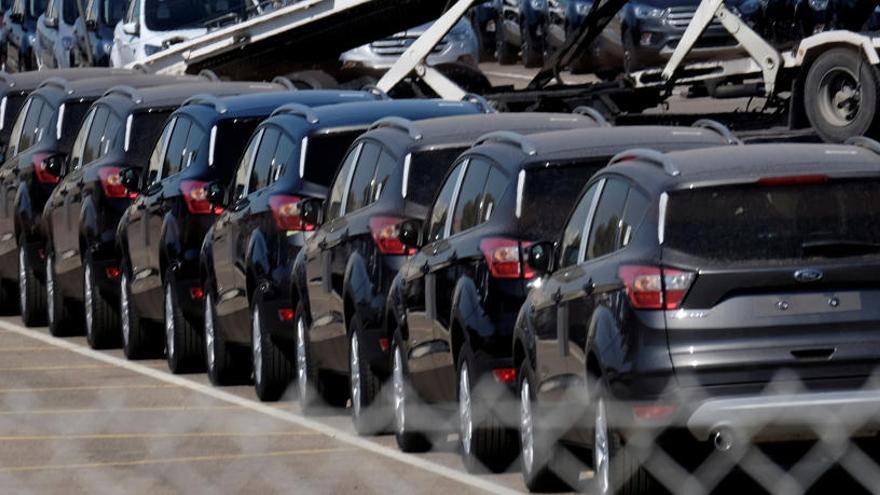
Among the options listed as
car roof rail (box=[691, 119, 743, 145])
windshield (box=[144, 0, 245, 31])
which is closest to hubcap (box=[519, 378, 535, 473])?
car roof rail (box=[691, 119, 743, 145])

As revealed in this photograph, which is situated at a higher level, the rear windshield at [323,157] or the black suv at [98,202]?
the rear windshield at [323,157]

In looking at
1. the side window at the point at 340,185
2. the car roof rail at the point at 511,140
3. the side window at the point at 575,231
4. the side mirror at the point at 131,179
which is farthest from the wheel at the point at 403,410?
the side mirror at the point at 131,179

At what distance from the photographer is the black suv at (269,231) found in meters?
15.9

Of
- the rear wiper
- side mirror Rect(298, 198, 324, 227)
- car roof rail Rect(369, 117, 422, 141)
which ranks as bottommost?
side mirror Rect(298, 198, 324, 227)

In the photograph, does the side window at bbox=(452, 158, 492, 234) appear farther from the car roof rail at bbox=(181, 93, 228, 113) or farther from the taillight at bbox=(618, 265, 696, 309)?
the car roof rail at bbox=(181, 93, 228, 113)

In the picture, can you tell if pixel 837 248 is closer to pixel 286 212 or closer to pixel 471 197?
pixel 471 197

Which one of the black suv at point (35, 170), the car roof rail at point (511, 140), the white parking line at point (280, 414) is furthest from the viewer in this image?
the black suv at point (35, 170)

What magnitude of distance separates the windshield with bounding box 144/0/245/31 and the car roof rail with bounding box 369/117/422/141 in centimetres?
1809

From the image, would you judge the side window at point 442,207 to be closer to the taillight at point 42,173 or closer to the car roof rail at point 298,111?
the car roof rail at point 298,111

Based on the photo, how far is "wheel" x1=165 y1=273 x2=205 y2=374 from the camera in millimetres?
17531

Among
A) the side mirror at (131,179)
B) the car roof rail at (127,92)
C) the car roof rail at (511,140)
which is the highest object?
the car roof rail at (511,140)

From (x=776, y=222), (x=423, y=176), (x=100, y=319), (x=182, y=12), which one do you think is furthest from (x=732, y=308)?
(x=182, y=12)

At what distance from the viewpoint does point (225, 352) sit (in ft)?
55.0

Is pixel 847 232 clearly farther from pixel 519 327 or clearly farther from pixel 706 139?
pixel 706 139
